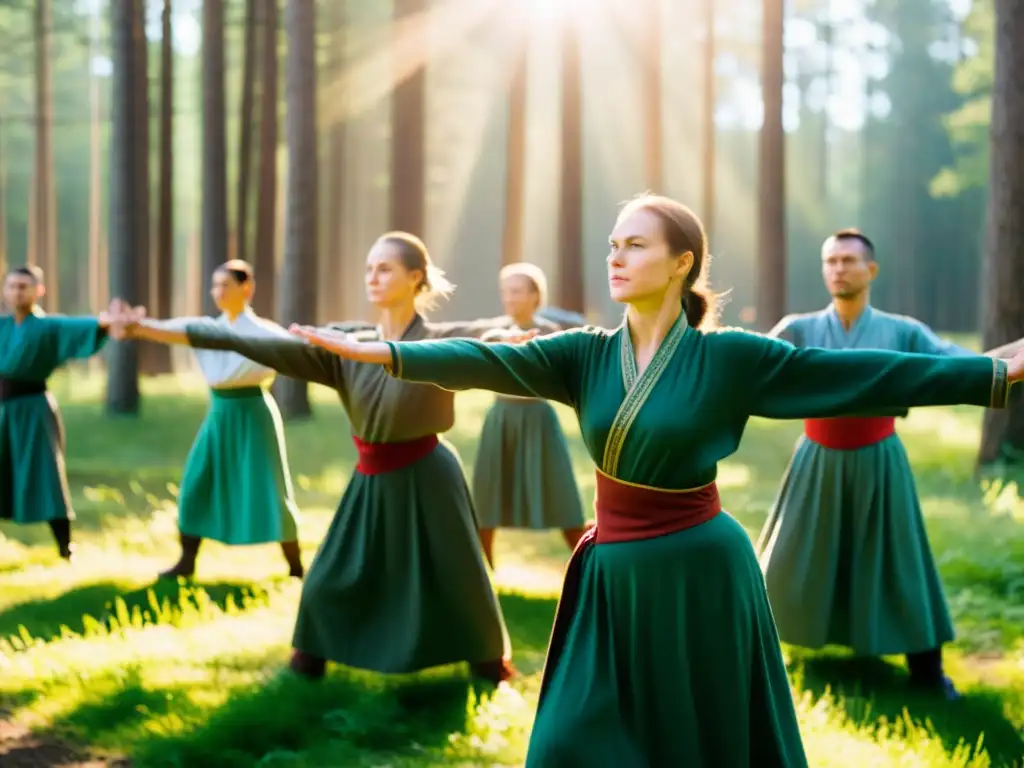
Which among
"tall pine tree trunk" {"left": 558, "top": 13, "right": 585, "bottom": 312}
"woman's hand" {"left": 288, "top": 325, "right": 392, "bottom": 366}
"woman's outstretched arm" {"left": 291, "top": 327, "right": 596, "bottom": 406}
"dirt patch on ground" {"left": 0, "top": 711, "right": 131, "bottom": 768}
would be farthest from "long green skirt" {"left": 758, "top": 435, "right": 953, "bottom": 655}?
"tall pine tree trunk" {"left": 558, "top": 13, "right": 585, "bottom": 312}

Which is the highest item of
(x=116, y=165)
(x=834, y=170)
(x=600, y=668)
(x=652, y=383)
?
(x=834, y=170)

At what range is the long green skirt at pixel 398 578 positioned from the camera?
5168 mm

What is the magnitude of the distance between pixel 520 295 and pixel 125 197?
10471mm

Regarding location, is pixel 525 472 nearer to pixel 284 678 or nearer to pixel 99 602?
pixel 99 602

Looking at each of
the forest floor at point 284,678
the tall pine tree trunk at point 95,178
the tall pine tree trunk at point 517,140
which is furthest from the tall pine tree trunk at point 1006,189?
the tall pine tree trunk at point 95,178

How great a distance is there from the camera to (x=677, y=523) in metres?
3.24

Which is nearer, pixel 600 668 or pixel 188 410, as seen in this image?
pixel 600 668

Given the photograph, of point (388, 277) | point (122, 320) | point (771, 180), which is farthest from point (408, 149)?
point (388, 277)

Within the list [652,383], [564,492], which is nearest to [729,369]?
[652,383]

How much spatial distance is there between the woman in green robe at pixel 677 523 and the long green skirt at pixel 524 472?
4691 mm

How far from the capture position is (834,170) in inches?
2749

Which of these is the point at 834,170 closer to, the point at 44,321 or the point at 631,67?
the point at 631,67

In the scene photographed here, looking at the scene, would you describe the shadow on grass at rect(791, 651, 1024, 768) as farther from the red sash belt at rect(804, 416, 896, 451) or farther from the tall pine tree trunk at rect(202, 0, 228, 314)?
the tall pine tree trunk at rect(202, 0, 228, 314)

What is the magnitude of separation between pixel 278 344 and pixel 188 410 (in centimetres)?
1322
